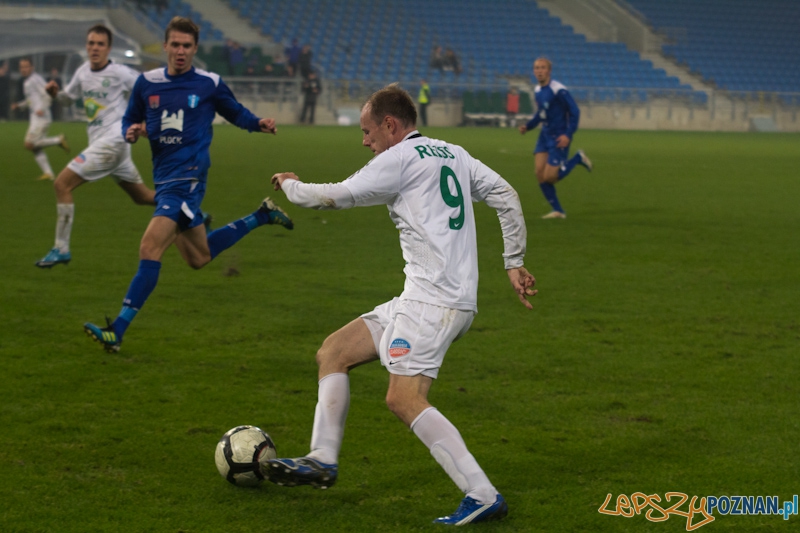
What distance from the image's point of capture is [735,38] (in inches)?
1940

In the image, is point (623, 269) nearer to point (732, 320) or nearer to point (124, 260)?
point (732, 320)

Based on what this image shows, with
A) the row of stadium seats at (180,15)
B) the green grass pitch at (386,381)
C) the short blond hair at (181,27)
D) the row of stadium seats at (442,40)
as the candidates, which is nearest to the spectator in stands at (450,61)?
the row of stadium seats at (442,40)

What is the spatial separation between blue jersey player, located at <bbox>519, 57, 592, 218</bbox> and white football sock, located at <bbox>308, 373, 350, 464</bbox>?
9086 millimetres

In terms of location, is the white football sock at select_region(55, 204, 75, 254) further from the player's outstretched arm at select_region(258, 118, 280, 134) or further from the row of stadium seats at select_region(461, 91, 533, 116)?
the row of stadium seats at select_region(461, 91, 533, 116)

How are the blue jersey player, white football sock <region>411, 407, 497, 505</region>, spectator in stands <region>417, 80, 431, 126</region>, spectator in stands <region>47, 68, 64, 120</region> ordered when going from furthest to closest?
spectator in stands <region>417, 80, 431, 126</region> → spectator in stands <region>47, 68, 64, 120</region> → the blue jersey player → white football sock <region>411, 407, 497, 505</region>

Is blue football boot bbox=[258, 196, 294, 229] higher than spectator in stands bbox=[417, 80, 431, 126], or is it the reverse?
spectator in stands bbox=[417, 80, 431, 126]

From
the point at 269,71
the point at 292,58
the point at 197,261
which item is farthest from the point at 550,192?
the point at 269,71

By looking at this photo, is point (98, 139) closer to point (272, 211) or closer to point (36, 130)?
point (272, 211)

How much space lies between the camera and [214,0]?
4062 cm

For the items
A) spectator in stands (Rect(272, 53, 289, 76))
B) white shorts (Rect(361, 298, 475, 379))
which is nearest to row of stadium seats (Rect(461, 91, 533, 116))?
spectator in stands (Rect(272, 53, 289, 76))

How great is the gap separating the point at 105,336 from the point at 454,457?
123 inches

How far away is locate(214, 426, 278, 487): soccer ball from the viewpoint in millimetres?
3947

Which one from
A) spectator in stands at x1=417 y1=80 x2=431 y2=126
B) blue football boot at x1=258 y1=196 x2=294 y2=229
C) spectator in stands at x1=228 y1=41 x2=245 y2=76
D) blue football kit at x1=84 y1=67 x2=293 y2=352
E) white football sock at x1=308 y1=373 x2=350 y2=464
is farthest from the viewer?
spectator in stands at x1=417 y1=80 x2=431 y2=126

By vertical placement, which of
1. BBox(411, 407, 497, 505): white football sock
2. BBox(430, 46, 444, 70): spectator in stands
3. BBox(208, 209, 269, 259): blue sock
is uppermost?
BBox(430, 46, 444, 70): spectator in stands
